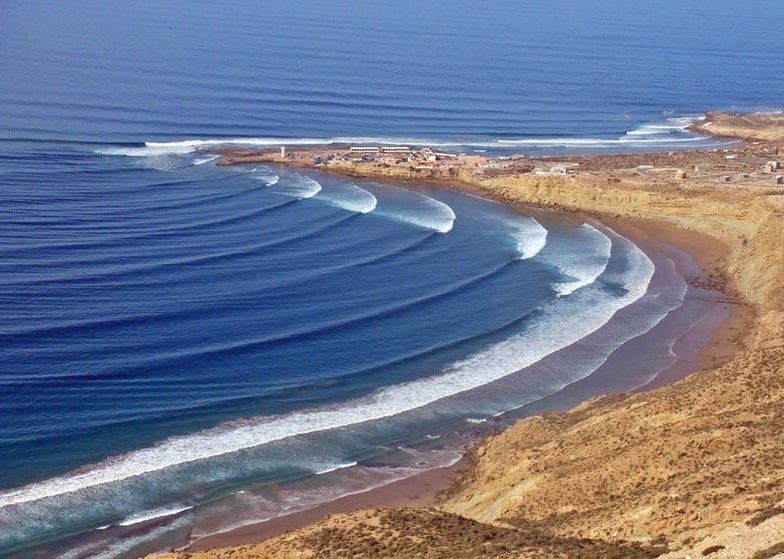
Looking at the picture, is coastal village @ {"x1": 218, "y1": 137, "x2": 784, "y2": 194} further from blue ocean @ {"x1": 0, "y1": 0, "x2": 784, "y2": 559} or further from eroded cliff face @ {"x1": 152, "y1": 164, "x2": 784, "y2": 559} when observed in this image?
eroded cliff face @ {"x1": 152, "y1": 164, "x2": 784, "y2": 559}

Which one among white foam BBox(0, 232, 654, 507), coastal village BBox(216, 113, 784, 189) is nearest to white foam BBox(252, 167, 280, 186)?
coastal village BBox(216, 113, 784, 189)

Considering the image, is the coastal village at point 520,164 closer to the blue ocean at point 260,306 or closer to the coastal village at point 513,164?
the coastal village at point 513,164

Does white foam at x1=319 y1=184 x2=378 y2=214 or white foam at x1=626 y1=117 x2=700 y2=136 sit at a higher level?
white foam at x1=626 y1=117 x2=700 y2=136

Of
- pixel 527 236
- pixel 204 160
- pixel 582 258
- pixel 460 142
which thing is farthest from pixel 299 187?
pixel 582 258

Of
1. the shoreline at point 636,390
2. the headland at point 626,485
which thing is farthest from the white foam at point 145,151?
the headland at point 626,485

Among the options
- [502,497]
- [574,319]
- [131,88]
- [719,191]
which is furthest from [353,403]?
[131,88]

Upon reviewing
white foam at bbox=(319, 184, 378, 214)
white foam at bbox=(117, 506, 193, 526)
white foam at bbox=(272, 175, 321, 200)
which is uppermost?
white foam at bbox=(272, 175, 321, 200)
